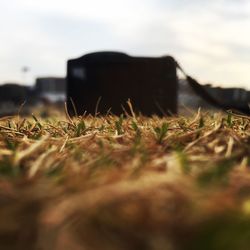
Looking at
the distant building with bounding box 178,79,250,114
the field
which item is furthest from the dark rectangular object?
the field

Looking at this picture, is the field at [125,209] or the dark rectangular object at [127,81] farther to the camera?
the dark rectangular object at [127,81]

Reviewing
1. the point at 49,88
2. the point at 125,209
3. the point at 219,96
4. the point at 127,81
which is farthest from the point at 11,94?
the point at 125,209

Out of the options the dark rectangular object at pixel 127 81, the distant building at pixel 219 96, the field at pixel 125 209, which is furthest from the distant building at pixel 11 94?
the field at pixel 125 209

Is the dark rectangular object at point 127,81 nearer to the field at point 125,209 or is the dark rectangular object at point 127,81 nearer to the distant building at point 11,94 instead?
the field at point 125,209

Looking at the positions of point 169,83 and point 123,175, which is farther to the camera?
point 169,83

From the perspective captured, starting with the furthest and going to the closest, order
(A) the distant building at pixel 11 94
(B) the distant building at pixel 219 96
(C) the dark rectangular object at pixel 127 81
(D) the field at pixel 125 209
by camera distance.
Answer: (A) the distant building at pixel 11 94
(C) the dark rectangular object at pixel 127 81
(B) the distant building at pixel 219 96
(D) the field at pixel 125 209

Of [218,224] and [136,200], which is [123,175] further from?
[218,224]

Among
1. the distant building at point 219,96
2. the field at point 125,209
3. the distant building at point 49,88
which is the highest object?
the field at point 125,209

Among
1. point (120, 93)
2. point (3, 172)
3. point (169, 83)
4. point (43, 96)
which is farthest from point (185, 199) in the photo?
point (43, 96)

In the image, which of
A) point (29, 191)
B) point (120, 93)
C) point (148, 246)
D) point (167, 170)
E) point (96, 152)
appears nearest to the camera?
point (148, 246)
